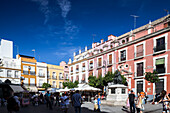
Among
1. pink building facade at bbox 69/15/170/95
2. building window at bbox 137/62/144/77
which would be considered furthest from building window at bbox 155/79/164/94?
building window at bbox 137/62/144/77

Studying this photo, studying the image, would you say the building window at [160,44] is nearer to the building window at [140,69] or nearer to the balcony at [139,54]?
the balcony at [139,54]

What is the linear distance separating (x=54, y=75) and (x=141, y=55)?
86.6 ft

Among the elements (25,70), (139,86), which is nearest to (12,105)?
(139,86)

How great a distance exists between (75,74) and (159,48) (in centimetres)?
2163

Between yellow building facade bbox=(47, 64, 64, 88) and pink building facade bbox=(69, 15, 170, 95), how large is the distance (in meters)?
15.5

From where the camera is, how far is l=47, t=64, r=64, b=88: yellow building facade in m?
42.3

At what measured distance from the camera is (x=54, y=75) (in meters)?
43.6

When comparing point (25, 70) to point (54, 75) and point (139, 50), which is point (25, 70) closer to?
point (54, 75)

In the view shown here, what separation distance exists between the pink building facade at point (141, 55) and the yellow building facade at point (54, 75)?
50.7 ft

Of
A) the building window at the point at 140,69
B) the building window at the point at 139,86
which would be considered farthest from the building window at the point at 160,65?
the building window at the point at 139,86

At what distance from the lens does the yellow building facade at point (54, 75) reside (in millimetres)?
42344

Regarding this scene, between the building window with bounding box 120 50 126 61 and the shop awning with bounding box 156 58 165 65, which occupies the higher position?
the building window with bounding box 120 50 126 61

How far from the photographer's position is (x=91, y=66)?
33.9 metres

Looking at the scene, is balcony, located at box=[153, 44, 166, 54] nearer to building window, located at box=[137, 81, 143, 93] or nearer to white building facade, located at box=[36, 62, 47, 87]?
building window, located at box=[137, 81, 143, 93]
